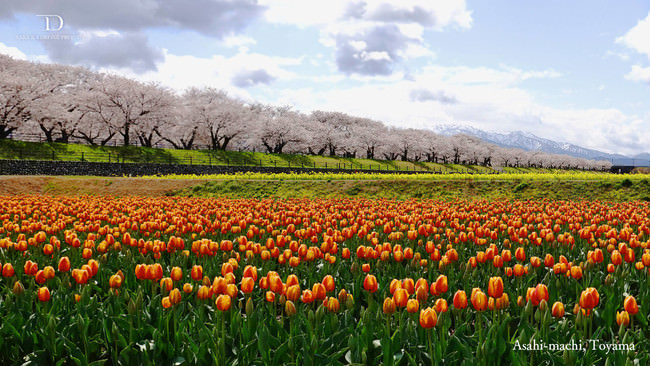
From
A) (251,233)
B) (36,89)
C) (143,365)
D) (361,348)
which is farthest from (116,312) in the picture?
(36,89)

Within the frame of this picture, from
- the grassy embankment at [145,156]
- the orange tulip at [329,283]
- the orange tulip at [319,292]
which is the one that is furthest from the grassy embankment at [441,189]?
the grassy embankment at [145,156]

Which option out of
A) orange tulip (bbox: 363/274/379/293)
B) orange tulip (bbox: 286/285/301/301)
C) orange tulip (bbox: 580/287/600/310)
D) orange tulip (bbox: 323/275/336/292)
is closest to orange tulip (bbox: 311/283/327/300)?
orange tulip (bbox: 286/285/301/301)

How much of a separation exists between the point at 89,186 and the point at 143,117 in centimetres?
3202

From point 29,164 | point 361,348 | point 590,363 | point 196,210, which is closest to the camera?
point 590,363

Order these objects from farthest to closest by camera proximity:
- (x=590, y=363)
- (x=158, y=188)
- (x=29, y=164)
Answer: (x=29, y=164)
(x=158, y=188)
(x=590, y=363)

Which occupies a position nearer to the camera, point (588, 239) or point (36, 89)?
point (588, 239)

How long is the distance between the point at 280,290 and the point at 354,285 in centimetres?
116

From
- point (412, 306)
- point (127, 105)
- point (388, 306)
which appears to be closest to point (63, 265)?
point (388, 306)

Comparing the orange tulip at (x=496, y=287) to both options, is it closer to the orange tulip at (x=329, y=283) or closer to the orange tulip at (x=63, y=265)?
the orange tulip at (x=329, y=283)

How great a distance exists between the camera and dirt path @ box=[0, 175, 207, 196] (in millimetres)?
23797

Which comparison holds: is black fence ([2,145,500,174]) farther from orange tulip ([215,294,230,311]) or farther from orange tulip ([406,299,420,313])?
orange tulip ([215,294,230,311])

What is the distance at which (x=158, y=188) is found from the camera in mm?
24031

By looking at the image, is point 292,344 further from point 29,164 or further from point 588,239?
point 29,164

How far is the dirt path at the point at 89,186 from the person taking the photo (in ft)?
78.1
